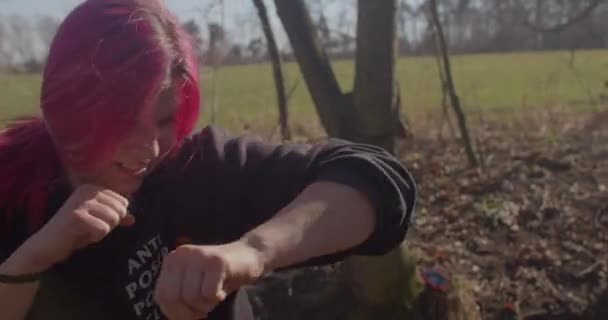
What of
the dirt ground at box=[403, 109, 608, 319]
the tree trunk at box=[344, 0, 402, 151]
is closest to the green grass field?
the dirt ground at box=[403, 109, 608, 319]

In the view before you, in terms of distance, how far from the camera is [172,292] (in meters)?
1.03

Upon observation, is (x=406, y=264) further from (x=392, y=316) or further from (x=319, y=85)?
(x=319, y=85)

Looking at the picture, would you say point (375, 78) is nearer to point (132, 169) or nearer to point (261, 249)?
point (132, 169)

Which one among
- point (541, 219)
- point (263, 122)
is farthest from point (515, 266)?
point (263, 122)

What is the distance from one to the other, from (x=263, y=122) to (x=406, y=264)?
5.85 metres

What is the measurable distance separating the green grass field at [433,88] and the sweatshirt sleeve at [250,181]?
9.28 feet

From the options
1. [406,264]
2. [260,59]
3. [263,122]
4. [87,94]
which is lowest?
[263,122]

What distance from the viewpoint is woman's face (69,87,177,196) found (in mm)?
1364

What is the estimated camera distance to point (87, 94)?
1.34 metres

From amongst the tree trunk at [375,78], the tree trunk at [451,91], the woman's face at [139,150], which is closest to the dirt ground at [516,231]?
the tree trunk at [451,91]

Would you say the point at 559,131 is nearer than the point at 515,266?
No

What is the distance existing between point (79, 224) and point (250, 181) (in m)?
0.43

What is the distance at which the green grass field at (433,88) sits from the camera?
30.3 feet

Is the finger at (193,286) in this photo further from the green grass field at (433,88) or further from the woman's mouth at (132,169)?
the green grass field at (433,88)
